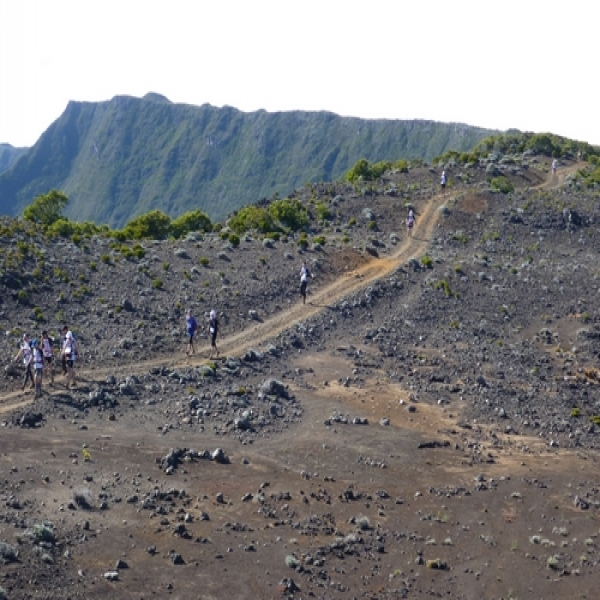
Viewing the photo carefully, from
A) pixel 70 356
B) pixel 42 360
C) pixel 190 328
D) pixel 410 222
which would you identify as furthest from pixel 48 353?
pixel 410 222

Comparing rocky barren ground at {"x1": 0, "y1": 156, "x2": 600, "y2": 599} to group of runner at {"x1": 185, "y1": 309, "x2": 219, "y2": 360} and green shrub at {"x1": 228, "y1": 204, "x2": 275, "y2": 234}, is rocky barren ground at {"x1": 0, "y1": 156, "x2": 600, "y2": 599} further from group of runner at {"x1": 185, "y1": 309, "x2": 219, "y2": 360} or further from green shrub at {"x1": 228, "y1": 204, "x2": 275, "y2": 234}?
green shrub at {"x1": 228, "y1": 204, "x2": 275, "y2": 234}

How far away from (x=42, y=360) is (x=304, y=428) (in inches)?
353

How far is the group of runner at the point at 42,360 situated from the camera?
25750 mm

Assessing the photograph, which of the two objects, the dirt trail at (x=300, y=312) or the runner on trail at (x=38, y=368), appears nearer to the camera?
the runner on trail at (x=38, y=368)

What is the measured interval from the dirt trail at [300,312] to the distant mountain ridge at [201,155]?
103 m

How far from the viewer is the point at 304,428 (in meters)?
25.9

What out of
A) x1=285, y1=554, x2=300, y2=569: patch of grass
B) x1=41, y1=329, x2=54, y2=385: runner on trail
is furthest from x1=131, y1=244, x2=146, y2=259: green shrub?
x1=285, y1=554, x2=300, y2=569: patch of grass

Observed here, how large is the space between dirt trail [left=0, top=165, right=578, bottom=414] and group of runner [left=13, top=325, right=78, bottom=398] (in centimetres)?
59

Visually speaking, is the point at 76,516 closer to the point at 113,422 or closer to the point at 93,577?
the point at 93,577

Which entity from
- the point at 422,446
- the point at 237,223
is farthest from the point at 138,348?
the point at 237,223

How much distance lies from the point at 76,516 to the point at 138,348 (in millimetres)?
12640

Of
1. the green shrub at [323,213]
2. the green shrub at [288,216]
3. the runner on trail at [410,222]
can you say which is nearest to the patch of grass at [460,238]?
the runner on trail at [410,222]

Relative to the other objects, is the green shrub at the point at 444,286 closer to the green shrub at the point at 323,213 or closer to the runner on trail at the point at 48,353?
the green shrub at the point at 323,213

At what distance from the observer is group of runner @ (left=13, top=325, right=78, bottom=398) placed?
25.8 metres
